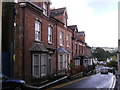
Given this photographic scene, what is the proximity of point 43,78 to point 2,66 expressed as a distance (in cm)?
449

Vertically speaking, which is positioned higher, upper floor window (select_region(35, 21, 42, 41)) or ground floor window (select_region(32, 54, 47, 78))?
upper floor window (select_region(35, 21, 42, 41))

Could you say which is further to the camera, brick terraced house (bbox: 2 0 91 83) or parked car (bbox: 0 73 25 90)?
brick terraced house (bbox: 2 0 91 83)

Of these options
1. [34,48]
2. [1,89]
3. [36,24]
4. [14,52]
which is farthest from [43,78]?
[1,89]

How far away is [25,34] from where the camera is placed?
1323 centimetres

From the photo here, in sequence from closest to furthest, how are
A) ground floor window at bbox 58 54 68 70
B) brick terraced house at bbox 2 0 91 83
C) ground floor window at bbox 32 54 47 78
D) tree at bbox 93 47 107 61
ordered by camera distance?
brick terraced house at bbox 2 0 91 83 < ground floor window at bbox 32 54 47 78 < ground floor window at bbox 58 54 68 70 < tree at bbox 93 47 107 61

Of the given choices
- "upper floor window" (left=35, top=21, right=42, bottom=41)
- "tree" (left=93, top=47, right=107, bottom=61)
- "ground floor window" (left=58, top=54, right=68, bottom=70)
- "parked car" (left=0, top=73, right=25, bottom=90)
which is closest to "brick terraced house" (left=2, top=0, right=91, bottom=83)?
"upper floor window" (left=35, top=21, right=42, bottom=41)

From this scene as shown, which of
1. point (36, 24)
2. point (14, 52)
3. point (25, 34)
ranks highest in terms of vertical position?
point (36, 24)

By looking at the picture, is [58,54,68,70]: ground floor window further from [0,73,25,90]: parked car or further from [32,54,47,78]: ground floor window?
[0,73,25,90]: parked car

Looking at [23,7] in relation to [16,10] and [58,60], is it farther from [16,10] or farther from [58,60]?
[58,60]

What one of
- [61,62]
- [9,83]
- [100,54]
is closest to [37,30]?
[61,62]

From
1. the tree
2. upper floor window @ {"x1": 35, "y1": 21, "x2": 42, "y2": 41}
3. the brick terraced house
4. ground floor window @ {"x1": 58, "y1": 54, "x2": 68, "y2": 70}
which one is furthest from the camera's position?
the tree

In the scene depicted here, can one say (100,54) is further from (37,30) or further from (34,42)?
(34,42)

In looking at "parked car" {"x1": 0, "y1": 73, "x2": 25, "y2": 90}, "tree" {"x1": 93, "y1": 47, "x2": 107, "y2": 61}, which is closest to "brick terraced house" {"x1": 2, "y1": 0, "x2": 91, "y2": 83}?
"parked car" {"x1": 0, "y1": 73, "x2": 25, "y2": 90}

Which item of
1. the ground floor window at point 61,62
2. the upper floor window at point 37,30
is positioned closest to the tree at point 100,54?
the ground floor window at point 61,62
